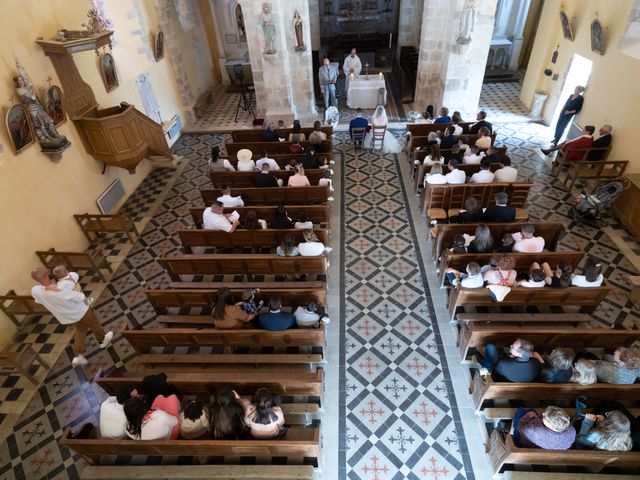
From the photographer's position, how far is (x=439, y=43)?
10.3 meters

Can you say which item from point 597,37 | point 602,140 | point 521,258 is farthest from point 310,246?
point 597,37

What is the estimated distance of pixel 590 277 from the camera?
177 inches

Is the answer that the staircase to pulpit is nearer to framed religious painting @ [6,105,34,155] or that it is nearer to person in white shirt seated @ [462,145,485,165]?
framed religious painting @ [6,105,34,155]

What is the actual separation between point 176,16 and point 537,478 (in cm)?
1309

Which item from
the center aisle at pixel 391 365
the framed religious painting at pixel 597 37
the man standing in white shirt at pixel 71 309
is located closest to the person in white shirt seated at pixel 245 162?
the center aisle at pixel 391 365

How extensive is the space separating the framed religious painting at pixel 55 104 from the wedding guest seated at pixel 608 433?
26.7ft

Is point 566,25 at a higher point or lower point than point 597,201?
higher

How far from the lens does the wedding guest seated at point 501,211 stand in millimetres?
5523

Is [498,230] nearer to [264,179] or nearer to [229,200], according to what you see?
[264,179]

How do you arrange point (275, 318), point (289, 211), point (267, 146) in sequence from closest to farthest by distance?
point (275, 318)
point (289, 211)
point (267, 146)

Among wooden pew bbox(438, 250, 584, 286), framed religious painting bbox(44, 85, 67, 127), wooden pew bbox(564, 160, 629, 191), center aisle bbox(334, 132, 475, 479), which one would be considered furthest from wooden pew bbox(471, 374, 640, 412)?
framed religious painting bbox(44, 85, 67, 127)

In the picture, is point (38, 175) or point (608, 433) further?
point (38, 175)

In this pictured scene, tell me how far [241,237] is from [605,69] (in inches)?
312

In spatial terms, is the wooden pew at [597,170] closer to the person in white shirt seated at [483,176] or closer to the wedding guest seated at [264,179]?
the person in white shirt seated at [483,176]
